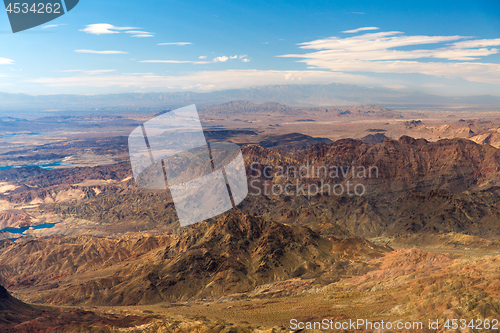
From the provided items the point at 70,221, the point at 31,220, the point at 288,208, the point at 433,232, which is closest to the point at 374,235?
the point at 433,232

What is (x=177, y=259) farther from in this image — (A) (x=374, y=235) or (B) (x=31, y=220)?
(B) (x=31, y=220)

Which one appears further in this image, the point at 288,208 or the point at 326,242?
the point at 288,208

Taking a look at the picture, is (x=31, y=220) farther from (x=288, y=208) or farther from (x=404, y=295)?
(x=404, y=295)

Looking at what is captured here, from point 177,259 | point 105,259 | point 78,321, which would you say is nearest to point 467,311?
point 78,321

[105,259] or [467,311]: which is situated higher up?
[467,311]

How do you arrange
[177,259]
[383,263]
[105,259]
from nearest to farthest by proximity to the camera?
[383,263], [177,259], [105,259]

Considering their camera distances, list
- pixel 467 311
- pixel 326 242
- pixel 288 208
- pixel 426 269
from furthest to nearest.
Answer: pixel 288 208
pixel 326 242
pixel 426 269
pixel 467 311

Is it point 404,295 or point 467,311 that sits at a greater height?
point 467,311

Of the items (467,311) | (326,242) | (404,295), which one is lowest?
(326,242)

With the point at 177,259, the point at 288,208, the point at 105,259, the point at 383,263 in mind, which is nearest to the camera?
the point at 383,263
